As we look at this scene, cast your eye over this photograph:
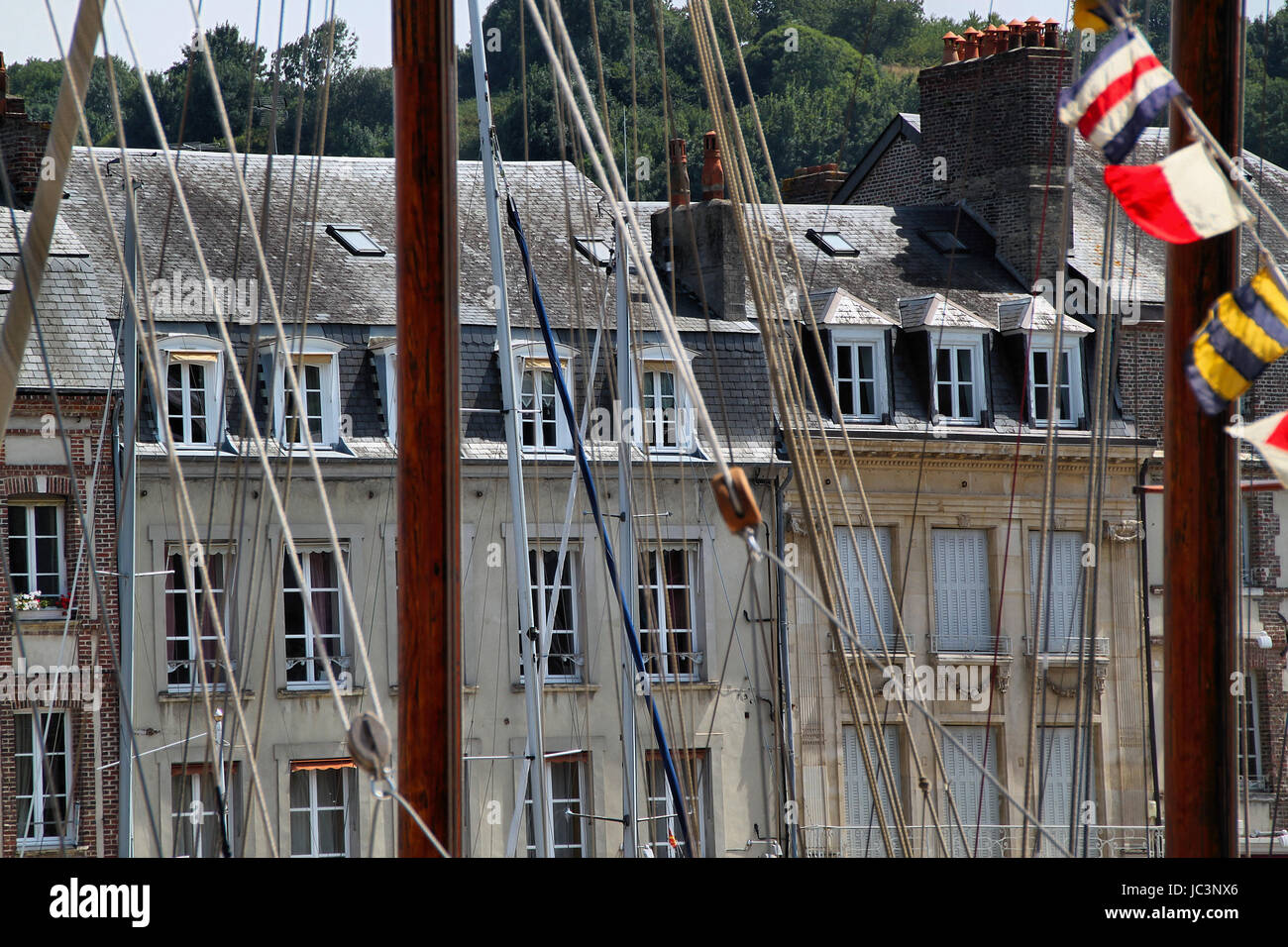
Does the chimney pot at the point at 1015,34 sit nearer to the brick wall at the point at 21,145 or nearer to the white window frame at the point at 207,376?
the white window frame at the point at 207,376

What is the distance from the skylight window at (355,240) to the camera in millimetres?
25442

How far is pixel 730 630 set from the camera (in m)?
24.5

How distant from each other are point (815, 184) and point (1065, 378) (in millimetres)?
7812

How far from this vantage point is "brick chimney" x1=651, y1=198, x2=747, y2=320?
1019 inches

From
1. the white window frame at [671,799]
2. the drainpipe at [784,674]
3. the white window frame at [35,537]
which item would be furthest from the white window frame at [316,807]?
A: the drainpipe at [784,674]

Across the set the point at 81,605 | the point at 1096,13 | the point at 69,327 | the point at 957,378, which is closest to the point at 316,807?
the point at 81,605

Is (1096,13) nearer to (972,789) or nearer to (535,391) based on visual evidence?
(535,391)

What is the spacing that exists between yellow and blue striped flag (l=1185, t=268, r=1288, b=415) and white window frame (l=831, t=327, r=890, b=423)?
18.5 metres

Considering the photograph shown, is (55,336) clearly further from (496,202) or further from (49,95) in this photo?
(49,95)

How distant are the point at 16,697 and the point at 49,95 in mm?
20213

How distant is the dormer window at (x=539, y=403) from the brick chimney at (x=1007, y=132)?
8.20 m

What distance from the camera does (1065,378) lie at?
26531 mm
